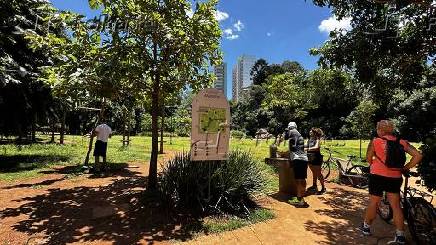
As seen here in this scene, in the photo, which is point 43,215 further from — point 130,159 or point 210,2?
point 130,159

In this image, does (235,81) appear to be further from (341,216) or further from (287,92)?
(341,216)

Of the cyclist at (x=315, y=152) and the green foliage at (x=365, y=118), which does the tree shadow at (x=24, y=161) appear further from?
the green foliage at (x=365, y=118)

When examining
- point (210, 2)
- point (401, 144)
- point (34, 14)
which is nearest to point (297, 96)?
point (34, 14)

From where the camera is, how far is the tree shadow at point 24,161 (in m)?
13.0

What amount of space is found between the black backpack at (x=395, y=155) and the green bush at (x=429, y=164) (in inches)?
31.9

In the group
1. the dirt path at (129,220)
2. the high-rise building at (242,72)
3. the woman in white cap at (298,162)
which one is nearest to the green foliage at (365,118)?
the dirt path at (129,220)

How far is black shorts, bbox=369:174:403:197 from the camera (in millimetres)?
6039

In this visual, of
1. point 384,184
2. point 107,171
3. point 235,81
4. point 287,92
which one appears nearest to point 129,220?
point 384,184

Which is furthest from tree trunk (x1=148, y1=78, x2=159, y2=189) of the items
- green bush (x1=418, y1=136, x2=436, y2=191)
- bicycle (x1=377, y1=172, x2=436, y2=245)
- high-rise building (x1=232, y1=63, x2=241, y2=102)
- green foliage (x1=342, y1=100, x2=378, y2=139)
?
high-rise building (x1=232, y1=63, x2=241, y2=102)

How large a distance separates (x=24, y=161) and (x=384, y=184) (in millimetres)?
13364

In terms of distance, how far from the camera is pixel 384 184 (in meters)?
6.08

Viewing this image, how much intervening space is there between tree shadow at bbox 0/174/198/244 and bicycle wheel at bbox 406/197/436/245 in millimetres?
3678

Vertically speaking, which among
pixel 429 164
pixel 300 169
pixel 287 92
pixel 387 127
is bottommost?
pixel 300 169

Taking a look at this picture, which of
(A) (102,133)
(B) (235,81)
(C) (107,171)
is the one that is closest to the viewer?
(A) (102,133)
